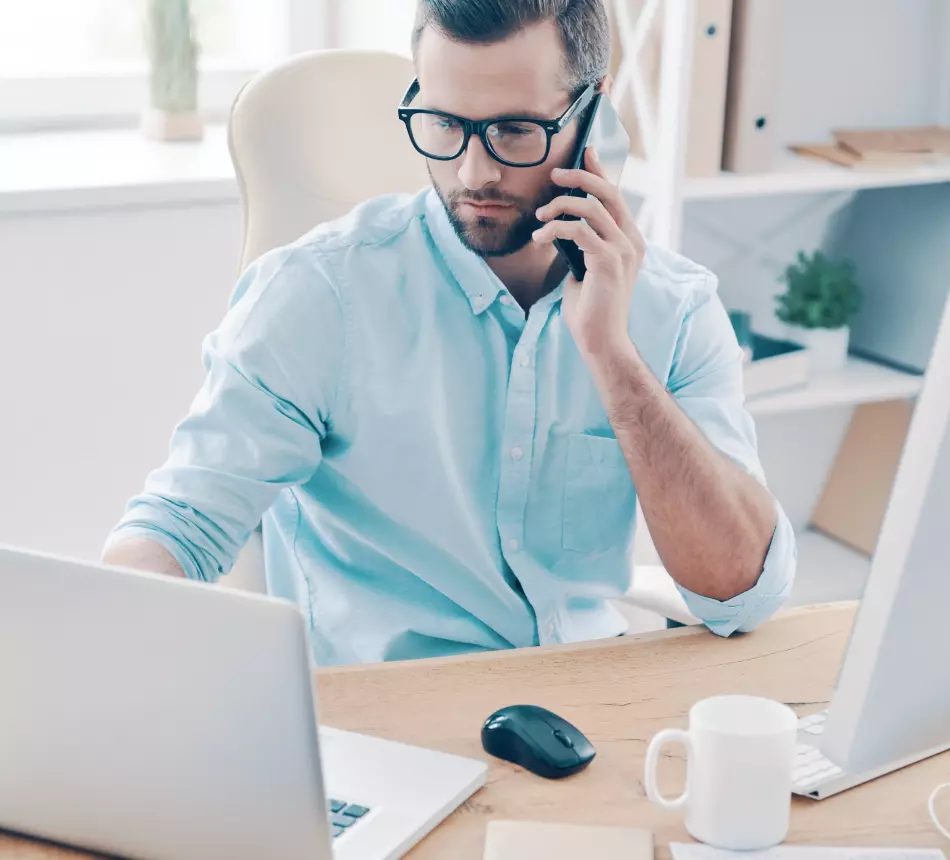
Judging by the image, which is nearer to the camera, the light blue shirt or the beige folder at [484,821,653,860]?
the beige folder at [484,821,653,860]

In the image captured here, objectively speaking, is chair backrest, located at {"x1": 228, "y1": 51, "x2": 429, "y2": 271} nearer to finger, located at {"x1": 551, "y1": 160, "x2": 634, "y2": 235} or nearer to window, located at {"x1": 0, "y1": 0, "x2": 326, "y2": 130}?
finger, located at {"x1": 551, "y1": 160, "x2": 634, "y2": 235}

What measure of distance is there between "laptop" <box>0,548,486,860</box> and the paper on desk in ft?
0.72

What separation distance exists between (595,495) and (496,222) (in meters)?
0.30

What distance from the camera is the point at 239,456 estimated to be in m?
1.28

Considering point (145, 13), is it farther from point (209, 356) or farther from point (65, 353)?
point (209, 356)

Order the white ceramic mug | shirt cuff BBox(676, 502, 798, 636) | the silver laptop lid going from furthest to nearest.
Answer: shirt cuff BBox(676, 502, 798, 636) → the white ceramic mug → the silver laptop lid

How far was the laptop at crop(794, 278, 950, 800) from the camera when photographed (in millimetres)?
777

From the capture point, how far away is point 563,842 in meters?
0.89

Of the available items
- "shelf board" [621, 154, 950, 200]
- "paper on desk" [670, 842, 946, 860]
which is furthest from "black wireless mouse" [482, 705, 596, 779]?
"shelf board" [621, 154, 950, 200]

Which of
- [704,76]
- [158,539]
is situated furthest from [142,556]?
[704,76]

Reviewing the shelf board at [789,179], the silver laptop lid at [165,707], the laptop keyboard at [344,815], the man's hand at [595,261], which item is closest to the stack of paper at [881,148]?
the shelf board at [789,179]

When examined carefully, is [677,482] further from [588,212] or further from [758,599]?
[588,212]

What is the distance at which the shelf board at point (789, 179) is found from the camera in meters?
2.15

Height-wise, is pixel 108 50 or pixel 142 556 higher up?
pixel 108 50
